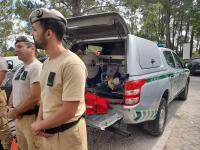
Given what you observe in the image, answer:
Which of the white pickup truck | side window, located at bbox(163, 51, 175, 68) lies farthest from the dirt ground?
side window, located at bbox(163, 51, 175, 68)

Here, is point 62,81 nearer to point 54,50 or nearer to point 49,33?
point 54,50

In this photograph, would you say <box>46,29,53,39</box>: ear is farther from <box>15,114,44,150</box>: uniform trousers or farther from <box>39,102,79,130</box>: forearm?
<box>15,114,44,150</box>: uniform trousers

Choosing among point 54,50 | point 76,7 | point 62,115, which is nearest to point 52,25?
point 54,50

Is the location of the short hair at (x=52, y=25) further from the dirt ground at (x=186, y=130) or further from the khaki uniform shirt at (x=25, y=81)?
the dirt ground at (x=186, y=130)

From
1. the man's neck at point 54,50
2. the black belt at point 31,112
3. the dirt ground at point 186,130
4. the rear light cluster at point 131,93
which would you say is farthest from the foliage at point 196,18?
the man's neck at point 54,50

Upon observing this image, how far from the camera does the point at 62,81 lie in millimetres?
1801

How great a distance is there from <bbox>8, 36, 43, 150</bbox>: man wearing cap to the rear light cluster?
1.32 meters

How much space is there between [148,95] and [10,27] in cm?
1680

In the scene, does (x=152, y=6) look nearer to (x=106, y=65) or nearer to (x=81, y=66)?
(x=106, y=65)

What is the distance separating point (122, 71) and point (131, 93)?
2.71ft

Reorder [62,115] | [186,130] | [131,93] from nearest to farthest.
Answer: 1. [62,115]
2. [131,93]
3. [186,130]

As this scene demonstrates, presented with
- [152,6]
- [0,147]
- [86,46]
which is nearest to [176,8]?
[152,6]

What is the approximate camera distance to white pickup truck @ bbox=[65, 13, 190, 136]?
3.57 m

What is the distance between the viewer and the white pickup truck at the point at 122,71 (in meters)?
3.57
